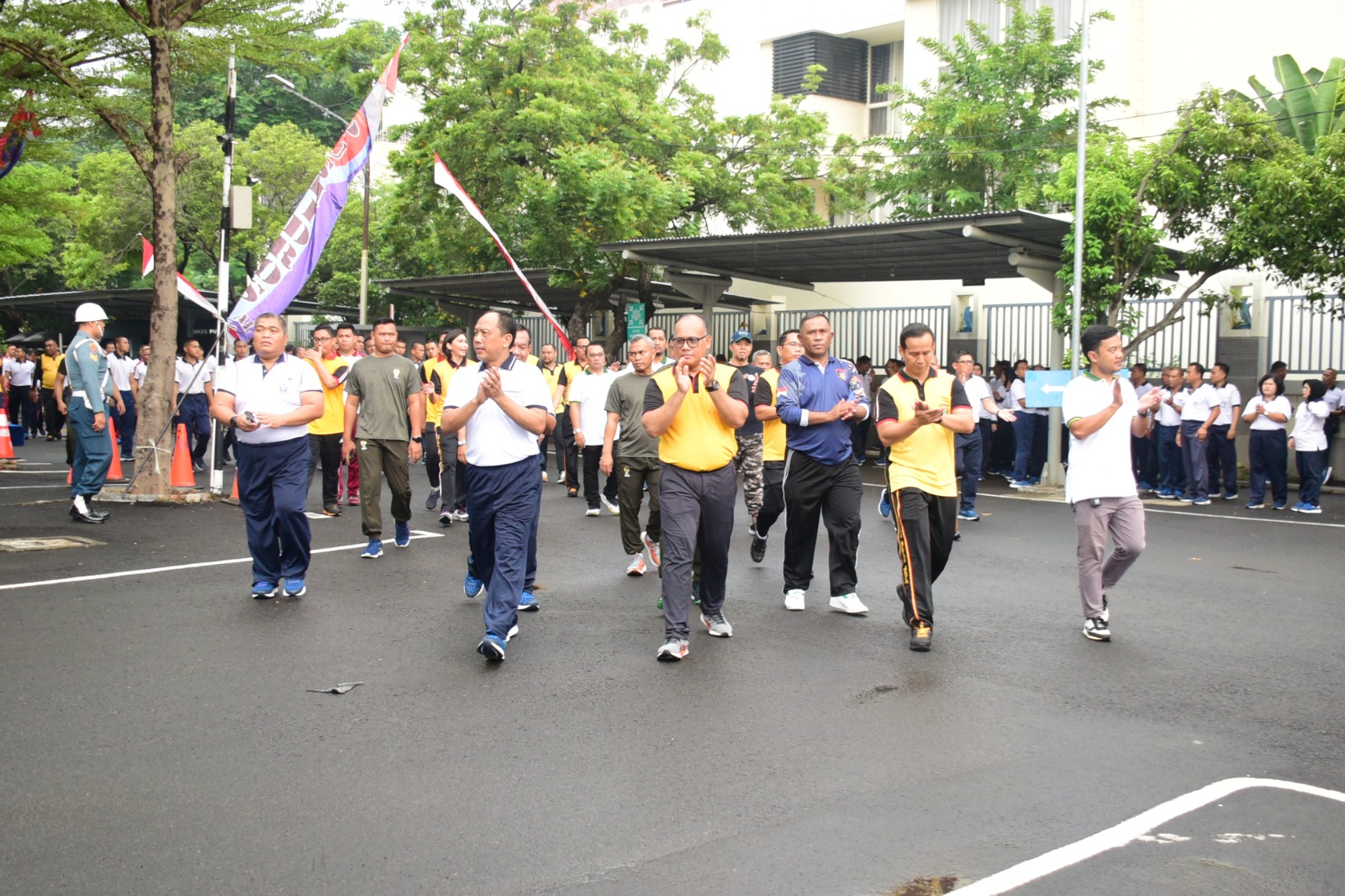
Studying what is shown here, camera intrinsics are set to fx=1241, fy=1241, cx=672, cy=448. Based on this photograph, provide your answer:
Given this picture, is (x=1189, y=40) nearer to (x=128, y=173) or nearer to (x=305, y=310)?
(x=305, y=310)

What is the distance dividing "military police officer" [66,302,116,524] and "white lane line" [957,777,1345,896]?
1008 cm

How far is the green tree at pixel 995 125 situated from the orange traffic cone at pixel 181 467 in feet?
56.1

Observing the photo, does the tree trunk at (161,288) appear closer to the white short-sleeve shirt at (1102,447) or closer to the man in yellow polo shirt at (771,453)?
the man in yellow polo shirt at (771,453)

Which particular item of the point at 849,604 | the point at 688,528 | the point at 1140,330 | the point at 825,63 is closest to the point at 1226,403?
the point at 1140,330

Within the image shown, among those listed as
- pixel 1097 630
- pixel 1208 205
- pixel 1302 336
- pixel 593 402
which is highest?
pixel 1208 205

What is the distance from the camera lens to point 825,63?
34.5 metres

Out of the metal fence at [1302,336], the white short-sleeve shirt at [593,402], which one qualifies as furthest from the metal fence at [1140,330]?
the white short-sleeve shirt at [593,402]

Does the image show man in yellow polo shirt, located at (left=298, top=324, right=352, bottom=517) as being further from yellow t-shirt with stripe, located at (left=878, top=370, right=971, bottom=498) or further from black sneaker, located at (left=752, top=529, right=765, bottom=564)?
yellow t-shirt with stripe, located at (left=878, top=370, right=971, bottom=498)

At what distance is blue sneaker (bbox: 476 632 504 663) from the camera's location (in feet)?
21.7

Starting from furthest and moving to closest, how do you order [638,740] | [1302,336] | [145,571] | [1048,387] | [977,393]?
1. [1302,336]
2. [1048,387]
3. [977,393]
4. [145,571]
5. [638,740]

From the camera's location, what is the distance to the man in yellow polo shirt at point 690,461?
6832mm

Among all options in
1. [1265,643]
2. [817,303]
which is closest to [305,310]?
[817,303]

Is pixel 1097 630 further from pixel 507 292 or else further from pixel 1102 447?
pixel 507 292

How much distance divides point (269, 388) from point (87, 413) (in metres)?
4.43
